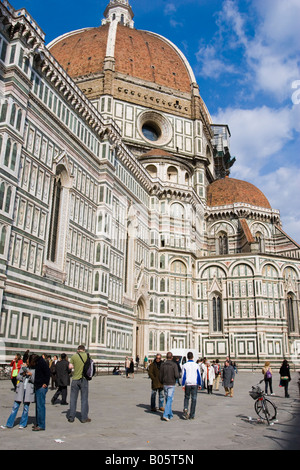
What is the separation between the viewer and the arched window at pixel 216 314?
130ft

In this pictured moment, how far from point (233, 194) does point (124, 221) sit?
19.7 metres

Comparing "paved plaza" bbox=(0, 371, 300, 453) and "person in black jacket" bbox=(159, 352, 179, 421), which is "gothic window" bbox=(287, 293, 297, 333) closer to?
"paved plaza" bbox=(0, 371, 300, 453)

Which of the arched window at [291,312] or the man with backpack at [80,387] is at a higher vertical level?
the arched window at [291,312]

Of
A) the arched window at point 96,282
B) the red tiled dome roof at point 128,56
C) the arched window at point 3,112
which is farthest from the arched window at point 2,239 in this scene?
the red tiled dome roof at point 128,56

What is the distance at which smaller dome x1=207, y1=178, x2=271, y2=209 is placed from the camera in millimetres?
48656

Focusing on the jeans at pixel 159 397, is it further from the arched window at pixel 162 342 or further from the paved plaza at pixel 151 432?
the arched window at pixel 162 342

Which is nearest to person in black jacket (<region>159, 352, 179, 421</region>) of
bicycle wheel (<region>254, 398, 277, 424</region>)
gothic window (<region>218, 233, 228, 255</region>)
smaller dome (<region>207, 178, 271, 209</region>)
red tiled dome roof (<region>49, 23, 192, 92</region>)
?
bicycle wheel (<region>254, 398, 277, 424</region>)

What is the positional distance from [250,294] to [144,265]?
1034 centimetres

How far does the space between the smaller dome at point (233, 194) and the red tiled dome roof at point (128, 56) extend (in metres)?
12.4

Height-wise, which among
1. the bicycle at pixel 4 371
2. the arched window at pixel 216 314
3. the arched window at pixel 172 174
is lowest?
the bicycle at pixel 4 371

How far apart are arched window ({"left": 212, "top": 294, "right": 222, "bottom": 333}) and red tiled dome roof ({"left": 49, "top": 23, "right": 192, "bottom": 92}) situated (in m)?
25.9
